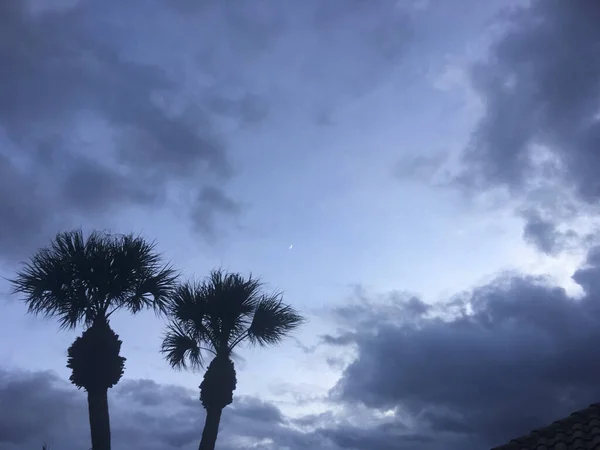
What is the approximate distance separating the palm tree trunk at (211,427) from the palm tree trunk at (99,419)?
2.99 metres

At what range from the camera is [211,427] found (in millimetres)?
19125

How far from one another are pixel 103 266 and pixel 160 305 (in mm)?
2269

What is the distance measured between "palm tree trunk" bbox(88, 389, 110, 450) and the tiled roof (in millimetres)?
11712

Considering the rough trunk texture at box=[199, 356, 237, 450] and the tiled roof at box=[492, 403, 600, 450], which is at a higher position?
the rough trunk texture at box=[199, 356, 237, 450]

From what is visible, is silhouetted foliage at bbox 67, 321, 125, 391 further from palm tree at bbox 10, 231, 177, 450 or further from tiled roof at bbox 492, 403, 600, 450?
tiled roof at bbox 492, 403, 600, 450

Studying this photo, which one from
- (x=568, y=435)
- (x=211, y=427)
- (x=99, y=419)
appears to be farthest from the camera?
(x=211, y=427)

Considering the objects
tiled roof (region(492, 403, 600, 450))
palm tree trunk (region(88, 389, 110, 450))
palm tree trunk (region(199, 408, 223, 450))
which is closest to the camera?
tiled roof (region(492, 403, 600, 450))

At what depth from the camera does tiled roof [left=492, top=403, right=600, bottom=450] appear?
10.9 metres

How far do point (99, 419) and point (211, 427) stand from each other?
3.48m

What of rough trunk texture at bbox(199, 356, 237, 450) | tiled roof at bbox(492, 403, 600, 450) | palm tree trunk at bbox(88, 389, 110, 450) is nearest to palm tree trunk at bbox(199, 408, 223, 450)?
rough trunk texture at bbox(199, 356, 237, 450)

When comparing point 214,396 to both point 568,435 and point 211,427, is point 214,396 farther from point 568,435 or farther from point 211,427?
point 568,435

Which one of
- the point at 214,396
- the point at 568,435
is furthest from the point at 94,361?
the point at 568,435

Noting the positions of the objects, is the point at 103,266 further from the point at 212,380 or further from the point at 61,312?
the point at 212,380

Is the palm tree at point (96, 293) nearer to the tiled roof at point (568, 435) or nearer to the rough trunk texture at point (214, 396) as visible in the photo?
the rough trunk texture at point (214, 396)
